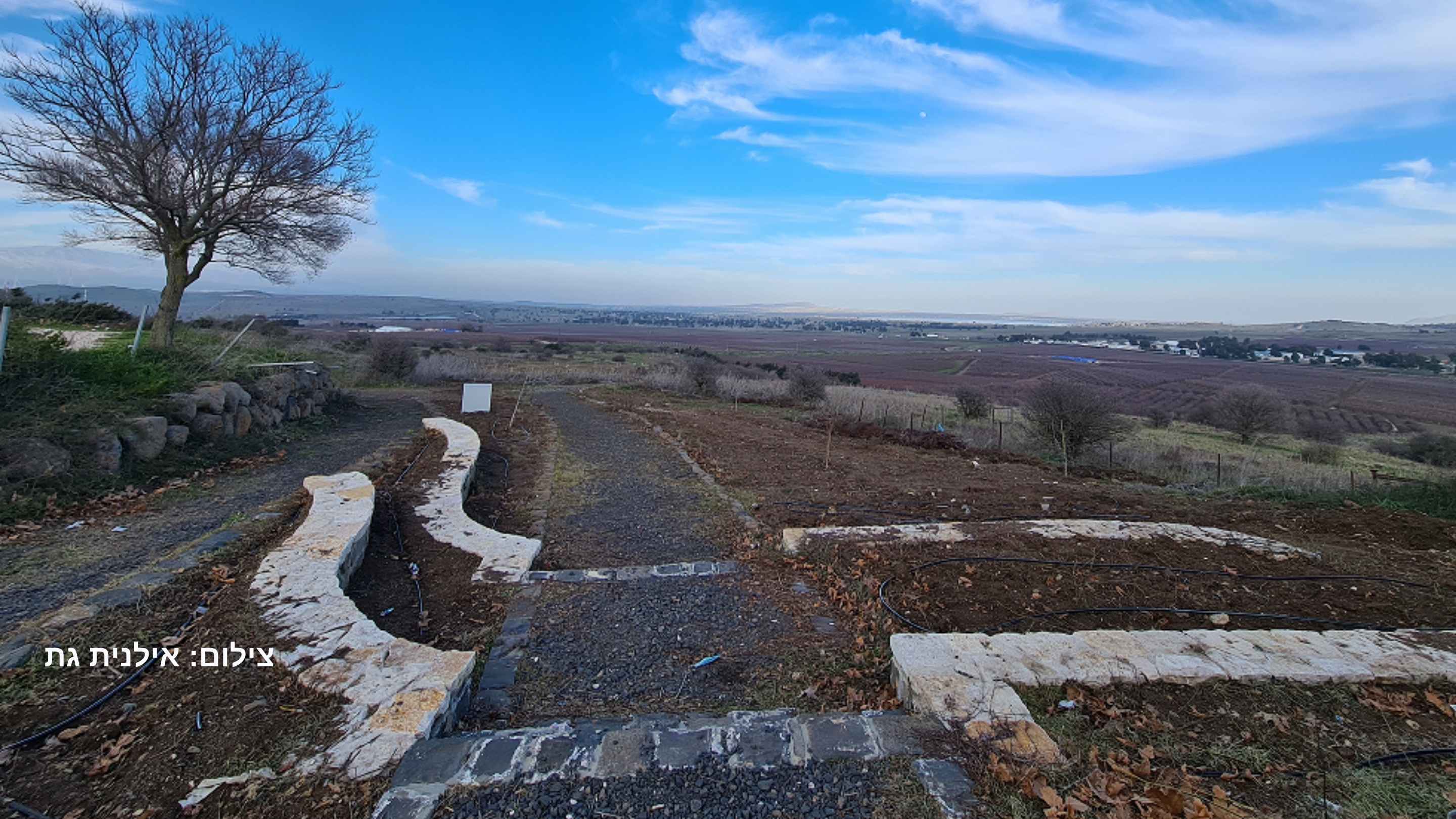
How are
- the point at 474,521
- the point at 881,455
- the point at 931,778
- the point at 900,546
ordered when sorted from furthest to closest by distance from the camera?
the point at 881,455 < the point at 474,521 < the point at 900,546 < the point at 931,778

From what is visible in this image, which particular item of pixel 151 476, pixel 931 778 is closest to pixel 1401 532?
pixel 931 778

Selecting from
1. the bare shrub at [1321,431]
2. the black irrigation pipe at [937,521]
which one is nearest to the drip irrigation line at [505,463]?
the black irrigation pipe at [937,521]

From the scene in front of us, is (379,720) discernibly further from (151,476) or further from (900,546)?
(151,476)

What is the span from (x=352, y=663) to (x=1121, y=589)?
626 cm

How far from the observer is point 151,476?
779cm

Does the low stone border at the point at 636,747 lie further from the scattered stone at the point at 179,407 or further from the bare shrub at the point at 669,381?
the bare shrub at the point at 669,381

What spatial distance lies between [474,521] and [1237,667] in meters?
7.14

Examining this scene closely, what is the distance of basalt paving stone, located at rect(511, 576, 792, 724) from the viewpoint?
3.87 m

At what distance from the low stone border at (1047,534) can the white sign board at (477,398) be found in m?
10.6

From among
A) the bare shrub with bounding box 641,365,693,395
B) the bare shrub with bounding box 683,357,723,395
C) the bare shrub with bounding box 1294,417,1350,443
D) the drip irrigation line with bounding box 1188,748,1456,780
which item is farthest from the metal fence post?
the bare shrub with bounding box 1294,417,1350,443

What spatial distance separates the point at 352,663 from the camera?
12.1 ft

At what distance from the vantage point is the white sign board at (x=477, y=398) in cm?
1485

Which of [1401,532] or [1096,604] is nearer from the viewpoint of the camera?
[1096,604]

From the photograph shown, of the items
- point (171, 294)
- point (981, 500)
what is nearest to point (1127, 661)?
point (981, 500)
